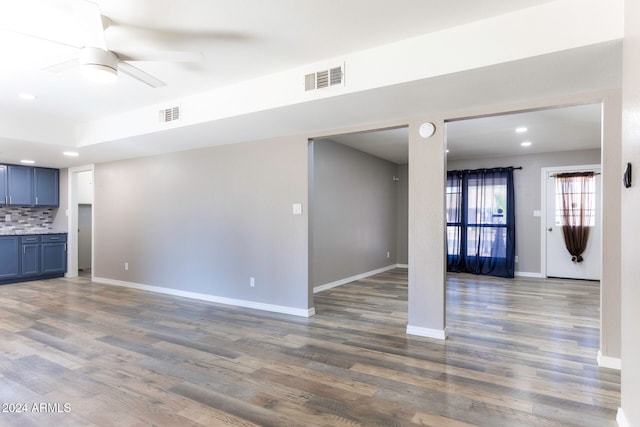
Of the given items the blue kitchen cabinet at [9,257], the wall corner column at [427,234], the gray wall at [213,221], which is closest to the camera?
A: the wall corner column at [427,234]

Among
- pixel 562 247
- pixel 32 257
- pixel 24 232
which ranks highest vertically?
pixel 24 232

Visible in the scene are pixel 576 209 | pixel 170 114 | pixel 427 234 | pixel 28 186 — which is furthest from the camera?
pixel 28 186

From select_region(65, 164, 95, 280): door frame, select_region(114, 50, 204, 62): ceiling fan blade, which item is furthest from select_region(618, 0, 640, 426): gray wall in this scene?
select_region(65, 164, 95, 280): door frame

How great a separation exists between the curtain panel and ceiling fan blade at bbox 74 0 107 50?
6.59 m

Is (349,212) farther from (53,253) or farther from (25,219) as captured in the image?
(25,219)

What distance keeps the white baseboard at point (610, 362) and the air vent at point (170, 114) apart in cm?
455

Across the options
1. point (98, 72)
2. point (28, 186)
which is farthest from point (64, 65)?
point (28, 186)

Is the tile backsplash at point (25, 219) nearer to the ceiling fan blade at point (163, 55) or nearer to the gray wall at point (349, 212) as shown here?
the gray wall at point (349, 212)

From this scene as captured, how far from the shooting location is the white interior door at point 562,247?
627 cm

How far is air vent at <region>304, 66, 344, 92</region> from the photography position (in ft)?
9.52

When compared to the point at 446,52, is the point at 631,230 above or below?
below

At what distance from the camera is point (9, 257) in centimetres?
614

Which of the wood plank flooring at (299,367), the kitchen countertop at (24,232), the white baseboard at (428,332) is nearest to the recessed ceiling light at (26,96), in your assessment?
the wood plank flooring at (299,367)

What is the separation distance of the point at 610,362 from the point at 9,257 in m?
8.41
